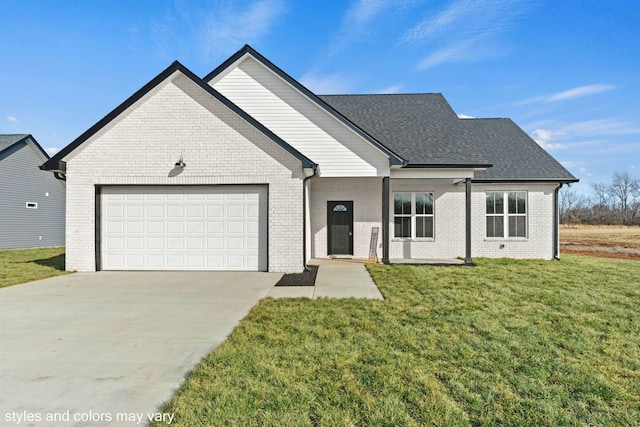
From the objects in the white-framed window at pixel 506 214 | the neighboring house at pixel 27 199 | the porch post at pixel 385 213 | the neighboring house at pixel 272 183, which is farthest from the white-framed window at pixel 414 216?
the neighboring house at pixel 27 199

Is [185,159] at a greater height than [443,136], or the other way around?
[443,136]

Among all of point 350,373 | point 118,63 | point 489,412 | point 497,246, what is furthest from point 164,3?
point 497,246

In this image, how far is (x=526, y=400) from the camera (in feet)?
10.2

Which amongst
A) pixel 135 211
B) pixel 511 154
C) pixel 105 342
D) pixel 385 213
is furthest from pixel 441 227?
pixel 105 342

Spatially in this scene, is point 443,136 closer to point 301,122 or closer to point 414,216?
point 414,216

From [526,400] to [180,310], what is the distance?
5.35 meters

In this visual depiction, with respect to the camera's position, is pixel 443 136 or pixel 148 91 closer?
pixel 148 91

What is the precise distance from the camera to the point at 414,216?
13719 millimetres

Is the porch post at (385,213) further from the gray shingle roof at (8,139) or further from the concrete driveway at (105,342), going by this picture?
the gray shingle roof at (8,139)

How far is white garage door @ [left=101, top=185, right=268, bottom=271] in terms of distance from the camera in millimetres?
10430

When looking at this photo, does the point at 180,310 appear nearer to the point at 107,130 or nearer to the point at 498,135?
the point at 107,130

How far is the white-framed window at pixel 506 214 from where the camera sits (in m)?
13.8

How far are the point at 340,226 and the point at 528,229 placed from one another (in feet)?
24.7

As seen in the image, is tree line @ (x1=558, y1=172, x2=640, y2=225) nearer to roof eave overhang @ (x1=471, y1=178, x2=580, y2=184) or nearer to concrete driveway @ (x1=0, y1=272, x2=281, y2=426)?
roof eave overhang @ (x1=471, y1=178, x2=580, y2=184)
